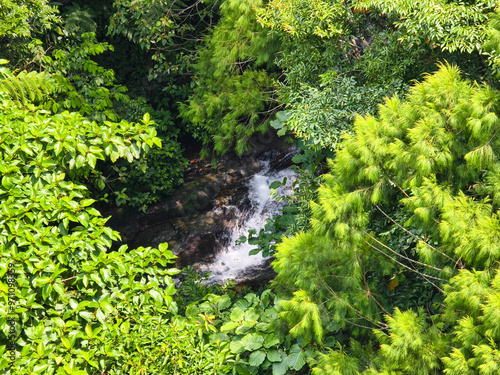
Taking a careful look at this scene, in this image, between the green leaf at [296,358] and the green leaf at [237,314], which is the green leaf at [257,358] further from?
the green leaf at [237,314]

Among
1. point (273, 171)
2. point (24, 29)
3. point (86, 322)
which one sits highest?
point (24, 29)

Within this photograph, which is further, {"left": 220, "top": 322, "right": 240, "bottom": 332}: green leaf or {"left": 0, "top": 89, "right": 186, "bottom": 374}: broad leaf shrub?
{"left": 220, "top": 322, "right": 240, "bottom": 332}: green leaf

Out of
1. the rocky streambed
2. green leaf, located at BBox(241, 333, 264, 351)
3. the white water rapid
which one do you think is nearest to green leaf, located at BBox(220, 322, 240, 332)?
green leaf, located at BBox(241, 333, 264, 351)

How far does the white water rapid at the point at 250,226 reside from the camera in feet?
25.4

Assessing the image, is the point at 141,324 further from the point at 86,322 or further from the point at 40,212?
the point at 40,212

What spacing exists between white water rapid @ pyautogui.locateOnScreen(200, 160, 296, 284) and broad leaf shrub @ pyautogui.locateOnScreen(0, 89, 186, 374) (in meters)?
4.35

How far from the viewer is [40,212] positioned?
301cm

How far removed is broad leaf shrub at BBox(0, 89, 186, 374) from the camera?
9.04 ft

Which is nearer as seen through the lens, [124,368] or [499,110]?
[499,110]

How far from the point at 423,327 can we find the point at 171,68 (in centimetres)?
742

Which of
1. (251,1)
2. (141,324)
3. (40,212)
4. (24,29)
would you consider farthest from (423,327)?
(24,29)

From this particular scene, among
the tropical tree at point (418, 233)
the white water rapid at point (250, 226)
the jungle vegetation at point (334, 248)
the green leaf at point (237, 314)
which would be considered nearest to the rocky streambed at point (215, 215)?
the white water rapid at point (250, 226)

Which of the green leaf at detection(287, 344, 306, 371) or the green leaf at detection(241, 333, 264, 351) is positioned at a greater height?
the green leaf at detection(241, 333, 264, 351)

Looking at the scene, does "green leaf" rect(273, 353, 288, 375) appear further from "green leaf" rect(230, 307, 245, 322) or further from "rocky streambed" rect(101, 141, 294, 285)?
"rocky streambed" rect(101, 141, 294, 285)
